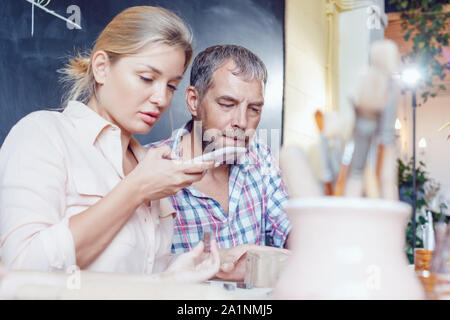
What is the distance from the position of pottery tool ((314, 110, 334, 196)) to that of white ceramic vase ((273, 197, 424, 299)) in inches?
1.0

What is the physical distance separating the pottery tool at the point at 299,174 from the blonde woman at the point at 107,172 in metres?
0.28

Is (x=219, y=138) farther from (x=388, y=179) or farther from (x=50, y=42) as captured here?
(x=388, y=179)

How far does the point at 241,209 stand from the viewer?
1.79 metres

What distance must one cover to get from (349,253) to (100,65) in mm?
877

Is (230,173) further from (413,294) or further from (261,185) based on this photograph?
(413,294)

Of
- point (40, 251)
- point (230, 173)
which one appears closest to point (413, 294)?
point (40, 251)

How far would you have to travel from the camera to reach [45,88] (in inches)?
55.6

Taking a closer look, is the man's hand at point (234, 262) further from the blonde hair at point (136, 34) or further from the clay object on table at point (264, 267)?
the blonde hair at point (136, 34)

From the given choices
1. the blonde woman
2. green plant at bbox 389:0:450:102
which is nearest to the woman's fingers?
the blonde woman

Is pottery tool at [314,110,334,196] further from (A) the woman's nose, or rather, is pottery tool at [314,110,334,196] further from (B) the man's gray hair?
(B) the man's gray hair

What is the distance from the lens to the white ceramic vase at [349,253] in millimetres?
373

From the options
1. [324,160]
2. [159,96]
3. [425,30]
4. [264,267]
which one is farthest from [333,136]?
[425,30]

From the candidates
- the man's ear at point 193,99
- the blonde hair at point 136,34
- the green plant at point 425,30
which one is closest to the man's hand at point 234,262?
the blonde hair at point 136,34

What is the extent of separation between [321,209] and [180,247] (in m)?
1.32
